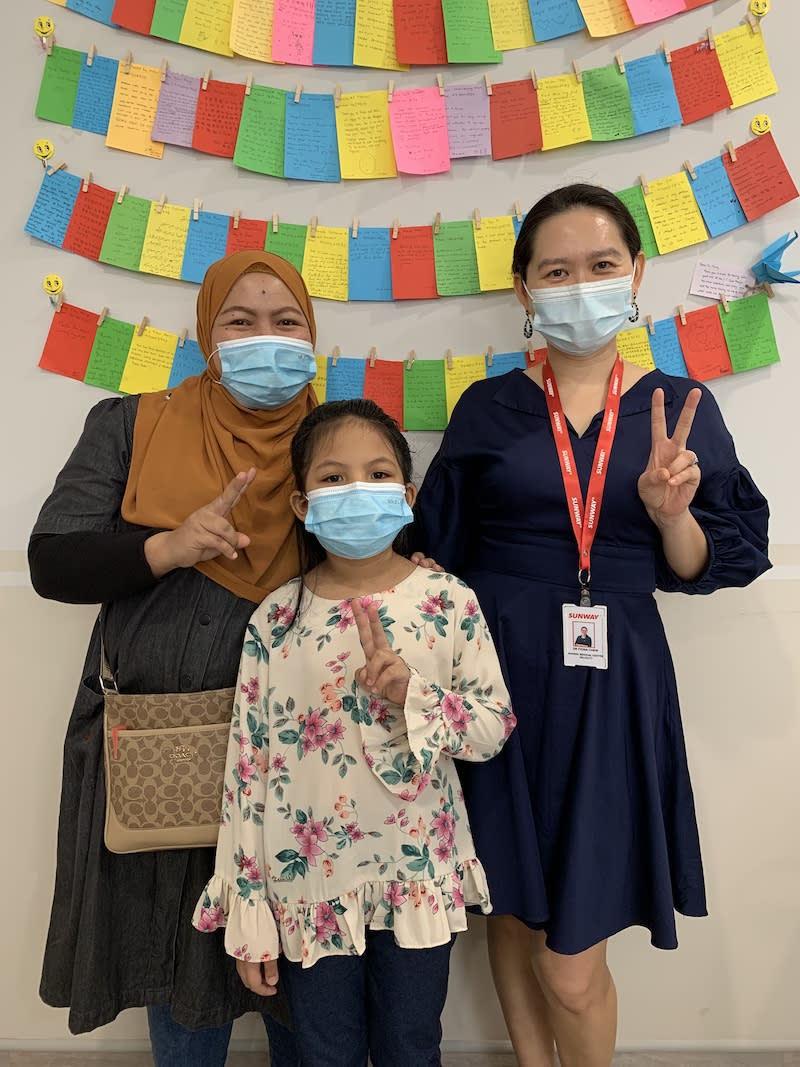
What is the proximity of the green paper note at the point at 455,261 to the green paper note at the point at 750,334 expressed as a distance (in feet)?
1.88

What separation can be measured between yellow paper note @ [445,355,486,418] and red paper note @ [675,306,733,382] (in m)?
0.45

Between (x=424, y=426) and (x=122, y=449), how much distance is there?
2.20 ft

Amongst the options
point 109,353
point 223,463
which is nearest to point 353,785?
point 223,463

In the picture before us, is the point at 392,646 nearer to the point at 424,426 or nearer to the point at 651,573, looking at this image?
the point at 651,573

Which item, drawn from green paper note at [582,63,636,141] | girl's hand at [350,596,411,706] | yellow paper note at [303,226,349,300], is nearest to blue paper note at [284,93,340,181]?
yellow paper note at [303,226,349,300]

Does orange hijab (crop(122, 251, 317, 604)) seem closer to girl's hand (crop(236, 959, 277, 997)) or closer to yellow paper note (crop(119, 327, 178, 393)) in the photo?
yellow paper note (crop(119, 327, 178, 393))

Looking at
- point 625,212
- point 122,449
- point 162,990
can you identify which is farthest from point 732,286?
point 162,990

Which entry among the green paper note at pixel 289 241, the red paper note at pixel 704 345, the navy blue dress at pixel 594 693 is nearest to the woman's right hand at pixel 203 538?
the navy blue dress at pixel 594 693

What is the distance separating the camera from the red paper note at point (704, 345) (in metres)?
1.76

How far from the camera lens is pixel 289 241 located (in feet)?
5.88

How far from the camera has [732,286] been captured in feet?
5.78

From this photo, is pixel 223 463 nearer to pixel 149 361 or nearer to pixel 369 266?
pixel 149 361

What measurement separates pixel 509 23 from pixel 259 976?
76.5 inches

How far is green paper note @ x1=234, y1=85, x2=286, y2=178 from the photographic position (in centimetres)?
177
